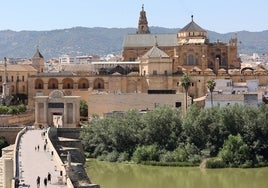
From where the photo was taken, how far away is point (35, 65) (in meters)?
82.3

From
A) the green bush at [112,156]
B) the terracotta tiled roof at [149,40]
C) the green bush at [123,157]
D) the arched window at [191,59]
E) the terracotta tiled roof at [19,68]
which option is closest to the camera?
the green bush at [123,157]

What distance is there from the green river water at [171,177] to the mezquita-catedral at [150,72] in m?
17.8

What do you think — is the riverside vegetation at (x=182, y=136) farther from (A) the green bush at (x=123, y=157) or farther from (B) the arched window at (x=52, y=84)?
(B) the arched window at (x=52, y=84)

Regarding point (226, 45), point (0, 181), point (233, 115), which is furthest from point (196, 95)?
point (0, 181)

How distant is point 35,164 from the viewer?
30.0 meters

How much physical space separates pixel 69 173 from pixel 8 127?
2569 cm

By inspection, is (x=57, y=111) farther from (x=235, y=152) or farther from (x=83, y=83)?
(x=235, y=152)

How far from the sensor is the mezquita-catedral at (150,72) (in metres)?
67.4

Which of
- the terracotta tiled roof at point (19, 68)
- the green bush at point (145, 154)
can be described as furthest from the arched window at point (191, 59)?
the green bush at point (145, 154)

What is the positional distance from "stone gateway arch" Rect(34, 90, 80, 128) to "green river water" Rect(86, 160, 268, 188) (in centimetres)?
1135

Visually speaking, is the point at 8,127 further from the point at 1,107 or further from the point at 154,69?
the point at 154,69

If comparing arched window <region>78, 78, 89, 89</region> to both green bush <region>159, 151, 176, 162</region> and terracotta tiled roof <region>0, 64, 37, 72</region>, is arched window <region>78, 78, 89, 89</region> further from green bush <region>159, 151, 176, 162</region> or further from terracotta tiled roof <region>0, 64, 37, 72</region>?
green bush <region>159, 151, 176, 162</region>

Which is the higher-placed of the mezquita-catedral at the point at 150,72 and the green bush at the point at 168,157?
the mezquita-catedral at the point at 150,72

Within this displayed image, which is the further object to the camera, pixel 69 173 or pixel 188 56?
pixel 188 56
